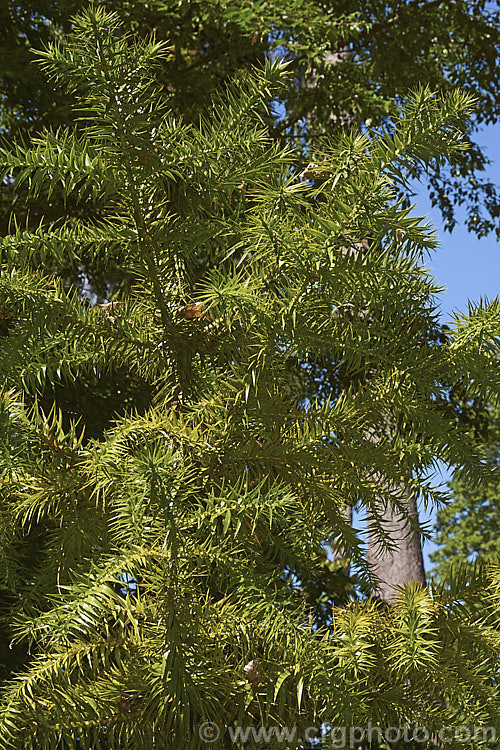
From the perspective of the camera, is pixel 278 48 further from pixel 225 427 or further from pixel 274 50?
pixel 225 427

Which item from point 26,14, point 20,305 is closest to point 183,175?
point 20,305

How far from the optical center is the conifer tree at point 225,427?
0.61 meters

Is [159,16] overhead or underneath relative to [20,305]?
overhead

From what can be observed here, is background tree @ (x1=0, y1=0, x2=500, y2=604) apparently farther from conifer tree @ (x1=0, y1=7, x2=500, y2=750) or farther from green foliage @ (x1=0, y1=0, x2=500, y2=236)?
conifer tree @ (x1=0, y1=7, x2=500, y2=750)

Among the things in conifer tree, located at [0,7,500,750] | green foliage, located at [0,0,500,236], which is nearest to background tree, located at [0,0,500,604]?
green foliage, located at [0,0,500,236]

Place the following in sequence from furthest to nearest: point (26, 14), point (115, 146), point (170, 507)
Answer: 1. point (26, 14)
2. point (115, 146)
3. point (170, 507)

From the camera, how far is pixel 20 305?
71cm

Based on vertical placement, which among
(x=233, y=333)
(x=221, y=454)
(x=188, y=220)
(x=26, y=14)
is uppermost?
(x=26, y=14)

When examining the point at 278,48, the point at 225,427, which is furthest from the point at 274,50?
the point at 225,427

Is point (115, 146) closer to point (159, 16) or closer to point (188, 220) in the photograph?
point (188, 220)

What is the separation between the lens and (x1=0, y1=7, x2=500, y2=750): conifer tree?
2.00 feet

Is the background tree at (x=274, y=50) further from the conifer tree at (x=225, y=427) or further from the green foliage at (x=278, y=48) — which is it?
the conifer tree at (x=225, y=427)

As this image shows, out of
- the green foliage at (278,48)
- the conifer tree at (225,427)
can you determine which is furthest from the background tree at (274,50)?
the conifer tree at (225,427)

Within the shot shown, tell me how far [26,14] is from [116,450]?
1.91m
